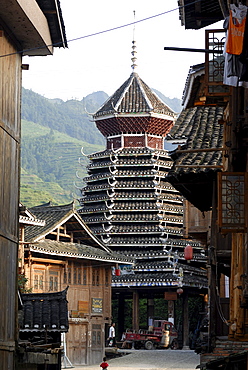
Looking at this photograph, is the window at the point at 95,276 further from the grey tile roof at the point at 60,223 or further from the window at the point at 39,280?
the window at the point at 39,280

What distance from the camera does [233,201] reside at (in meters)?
13.8

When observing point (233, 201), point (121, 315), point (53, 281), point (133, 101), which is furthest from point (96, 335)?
point (233, 201)

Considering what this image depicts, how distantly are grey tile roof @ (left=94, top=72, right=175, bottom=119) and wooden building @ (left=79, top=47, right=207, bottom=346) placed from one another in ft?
0.22

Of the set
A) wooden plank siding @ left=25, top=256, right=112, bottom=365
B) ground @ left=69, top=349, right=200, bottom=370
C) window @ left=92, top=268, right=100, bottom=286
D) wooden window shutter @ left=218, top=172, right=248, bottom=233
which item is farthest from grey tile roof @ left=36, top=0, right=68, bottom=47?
window @ left=92, top=268, right=100, bottom=286

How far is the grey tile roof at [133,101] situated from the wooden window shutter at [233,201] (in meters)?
41.2

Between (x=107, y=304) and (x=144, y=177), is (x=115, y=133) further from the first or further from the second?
(x=107, y=304)

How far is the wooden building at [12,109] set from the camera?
15680 mm

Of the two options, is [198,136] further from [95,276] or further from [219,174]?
[95,276]

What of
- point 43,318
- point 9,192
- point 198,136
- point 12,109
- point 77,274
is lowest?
point 43,318

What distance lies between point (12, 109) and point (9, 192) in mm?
1692

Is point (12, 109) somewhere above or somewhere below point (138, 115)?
below

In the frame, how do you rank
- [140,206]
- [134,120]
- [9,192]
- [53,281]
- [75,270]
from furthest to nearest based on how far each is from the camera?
1. [134,120]
2. [140,206]
3. [75,270]
4. [53,281]
5. [9,192]

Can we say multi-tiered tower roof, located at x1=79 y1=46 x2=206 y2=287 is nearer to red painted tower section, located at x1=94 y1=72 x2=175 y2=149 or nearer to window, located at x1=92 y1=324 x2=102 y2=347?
red painted tower section, located at x1=94 y1=72 x2=175 y2=149

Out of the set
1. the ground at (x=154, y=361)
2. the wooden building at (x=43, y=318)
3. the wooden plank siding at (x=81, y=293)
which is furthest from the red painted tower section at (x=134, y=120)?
the wooden building at (x=43, y=318)
